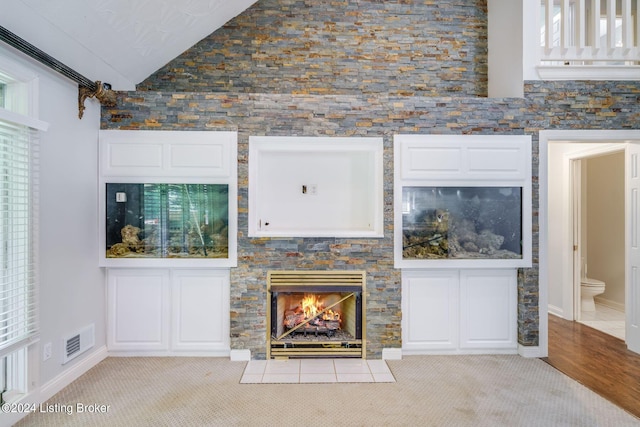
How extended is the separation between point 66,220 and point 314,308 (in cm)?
226

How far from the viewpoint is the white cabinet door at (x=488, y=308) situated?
3.55m

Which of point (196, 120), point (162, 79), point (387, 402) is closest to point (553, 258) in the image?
point (387, 402)

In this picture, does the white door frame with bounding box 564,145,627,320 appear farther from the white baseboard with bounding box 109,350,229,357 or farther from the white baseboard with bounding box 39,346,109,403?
the white baseboard with bounding box 39,346,109,403

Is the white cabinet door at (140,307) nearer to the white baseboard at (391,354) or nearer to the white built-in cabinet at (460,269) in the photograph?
the white baseboard at (391,354)

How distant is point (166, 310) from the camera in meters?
3.47

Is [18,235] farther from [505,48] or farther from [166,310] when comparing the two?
[505,48]

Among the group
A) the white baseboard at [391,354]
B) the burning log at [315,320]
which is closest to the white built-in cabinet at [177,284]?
the burning log at [315,320]

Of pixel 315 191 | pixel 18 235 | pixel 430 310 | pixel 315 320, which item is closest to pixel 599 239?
pixel 430 310

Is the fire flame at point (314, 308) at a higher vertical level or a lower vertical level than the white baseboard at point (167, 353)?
higher

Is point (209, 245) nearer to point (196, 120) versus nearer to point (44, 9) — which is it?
point (196, 120)

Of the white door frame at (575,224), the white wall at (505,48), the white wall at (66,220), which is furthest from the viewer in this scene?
the white door frame at (575,224)

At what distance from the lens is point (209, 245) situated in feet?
11.3

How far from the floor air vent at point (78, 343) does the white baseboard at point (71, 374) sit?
10 cm

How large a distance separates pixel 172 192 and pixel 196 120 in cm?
71
